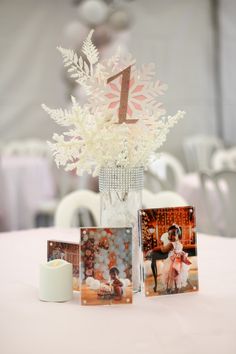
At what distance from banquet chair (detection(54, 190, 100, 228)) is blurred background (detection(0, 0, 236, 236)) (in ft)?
9.35

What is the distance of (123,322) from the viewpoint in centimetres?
117

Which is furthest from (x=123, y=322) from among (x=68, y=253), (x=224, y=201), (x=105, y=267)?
(x=224, y=201)

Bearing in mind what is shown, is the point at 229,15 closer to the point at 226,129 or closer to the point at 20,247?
the point at 226,129

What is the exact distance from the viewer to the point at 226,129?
6.69m

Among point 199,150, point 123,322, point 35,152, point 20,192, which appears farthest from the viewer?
point 199,150

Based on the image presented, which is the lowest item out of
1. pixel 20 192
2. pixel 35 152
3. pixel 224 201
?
pixel 224 201

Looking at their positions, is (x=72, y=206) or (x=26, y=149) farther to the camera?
(x=26, y=149)

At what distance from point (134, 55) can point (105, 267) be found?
210 inches

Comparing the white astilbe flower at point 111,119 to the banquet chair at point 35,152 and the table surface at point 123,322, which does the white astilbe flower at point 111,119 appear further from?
the banquet chair at point 35,152

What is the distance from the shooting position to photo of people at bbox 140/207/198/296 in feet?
4.33

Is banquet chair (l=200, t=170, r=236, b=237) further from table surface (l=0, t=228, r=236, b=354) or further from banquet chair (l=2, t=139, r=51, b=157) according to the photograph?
banquet chair (l=2, t=139, r=51, b=157)

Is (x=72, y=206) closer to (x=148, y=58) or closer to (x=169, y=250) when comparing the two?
(x=169, y=250)

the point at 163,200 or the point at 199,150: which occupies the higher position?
the point at 199,150

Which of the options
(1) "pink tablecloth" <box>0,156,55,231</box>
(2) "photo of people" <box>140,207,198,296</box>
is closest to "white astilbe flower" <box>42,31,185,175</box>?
(2) "photo of people" <box>140,207,198,296</box>
